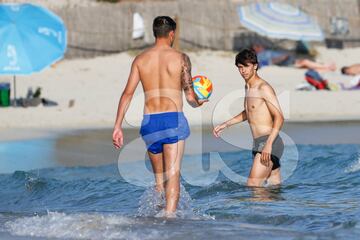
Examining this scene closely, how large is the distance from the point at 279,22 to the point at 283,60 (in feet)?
3.24

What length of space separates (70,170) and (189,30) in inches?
496

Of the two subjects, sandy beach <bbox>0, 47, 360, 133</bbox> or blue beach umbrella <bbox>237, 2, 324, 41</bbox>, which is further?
blue beach umbrella <bbox>237, 2, 324, 41</bbox>

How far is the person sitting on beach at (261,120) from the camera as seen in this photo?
26.4 feet

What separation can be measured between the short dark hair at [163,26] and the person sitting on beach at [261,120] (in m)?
1.30

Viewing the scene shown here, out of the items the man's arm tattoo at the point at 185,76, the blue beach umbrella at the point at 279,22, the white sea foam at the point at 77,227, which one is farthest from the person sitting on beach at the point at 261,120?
the blue beach umbrella at the point at 279,22

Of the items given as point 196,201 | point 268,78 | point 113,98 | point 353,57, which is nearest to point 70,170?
point 196,201

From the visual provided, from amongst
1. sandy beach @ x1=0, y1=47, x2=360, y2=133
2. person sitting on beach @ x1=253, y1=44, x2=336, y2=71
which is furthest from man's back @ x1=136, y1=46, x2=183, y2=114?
person sitting on beach @ x1=253, y1=44, x2=336, y2=71

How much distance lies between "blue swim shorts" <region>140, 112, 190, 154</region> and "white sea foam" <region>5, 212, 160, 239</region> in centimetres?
70

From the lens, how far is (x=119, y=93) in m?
17.7

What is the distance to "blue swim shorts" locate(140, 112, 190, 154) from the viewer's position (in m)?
6.82

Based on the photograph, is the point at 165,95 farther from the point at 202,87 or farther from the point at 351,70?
the point at 351,70

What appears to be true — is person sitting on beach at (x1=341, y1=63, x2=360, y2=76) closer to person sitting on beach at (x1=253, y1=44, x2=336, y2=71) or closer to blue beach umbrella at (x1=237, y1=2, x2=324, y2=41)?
person sitting on beach at (x1=253, y1=44, x2=336, y2=71)

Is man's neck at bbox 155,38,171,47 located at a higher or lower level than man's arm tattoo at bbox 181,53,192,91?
higher

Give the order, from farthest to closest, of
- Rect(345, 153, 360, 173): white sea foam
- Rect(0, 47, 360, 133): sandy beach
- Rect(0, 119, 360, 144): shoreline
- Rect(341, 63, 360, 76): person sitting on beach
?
1. Rect(341, 63, 360, 76): person sitting on beach
2. Rect(0, 47, 360, 133): sandy beach
3. Rect(0, 119, 360, 144): shoreline
4. Rect(345, 153, 360, 173): white sea foam
